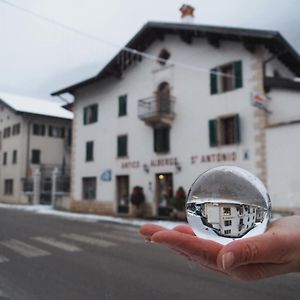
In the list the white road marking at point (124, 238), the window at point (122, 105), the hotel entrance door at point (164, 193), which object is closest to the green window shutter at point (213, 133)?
the hotel entrance door at point (164, 193)

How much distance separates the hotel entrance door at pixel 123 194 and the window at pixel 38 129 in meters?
14.4

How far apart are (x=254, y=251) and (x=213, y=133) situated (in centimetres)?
1626

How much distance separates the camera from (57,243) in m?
10.2

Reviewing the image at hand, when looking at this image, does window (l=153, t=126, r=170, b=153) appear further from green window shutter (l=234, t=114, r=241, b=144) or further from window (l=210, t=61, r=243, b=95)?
green window shutter (l=234, t=114, r=241, b=144)

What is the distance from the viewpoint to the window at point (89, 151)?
24141 millimetres

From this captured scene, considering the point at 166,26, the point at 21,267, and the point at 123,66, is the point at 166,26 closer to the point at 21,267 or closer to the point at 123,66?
the point at 123,66

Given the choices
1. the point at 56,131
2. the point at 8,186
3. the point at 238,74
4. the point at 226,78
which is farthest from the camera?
the point at 56,131

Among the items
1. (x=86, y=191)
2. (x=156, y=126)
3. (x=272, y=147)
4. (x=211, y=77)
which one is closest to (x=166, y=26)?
(x=211, y=77)

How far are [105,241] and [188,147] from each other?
8.58 m

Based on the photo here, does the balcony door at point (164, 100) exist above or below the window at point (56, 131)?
below

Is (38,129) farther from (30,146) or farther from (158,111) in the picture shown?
(158,111)

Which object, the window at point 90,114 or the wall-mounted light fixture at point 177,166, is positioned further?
the window at point 90,114

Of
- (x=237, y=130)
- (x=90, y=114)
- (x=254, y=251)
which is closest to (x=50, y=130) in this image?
(x=90, y=114)

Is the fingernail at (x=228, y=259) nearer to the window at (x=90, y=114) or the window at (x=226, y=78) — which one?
the window at (x=226, y=78)
